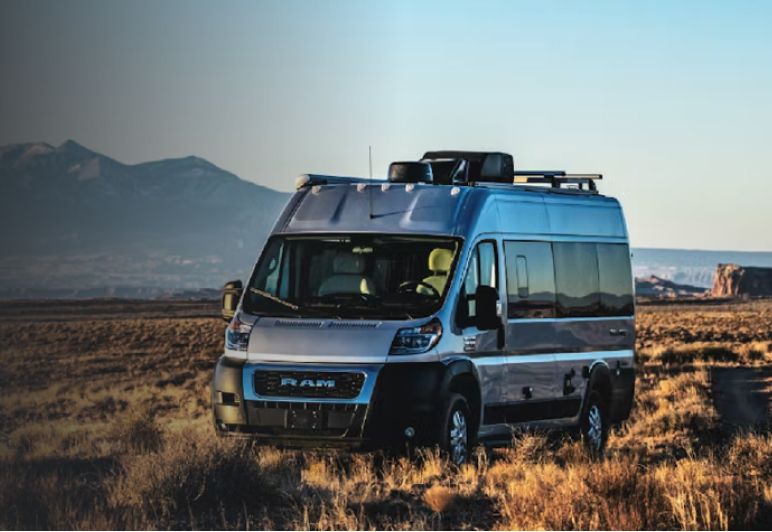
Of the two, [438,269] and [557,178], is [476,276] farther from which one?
[557,178]

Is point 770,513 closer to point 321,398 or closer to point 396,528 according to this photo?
point 396,528

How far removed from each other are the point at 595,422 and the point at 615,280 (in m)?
1.77

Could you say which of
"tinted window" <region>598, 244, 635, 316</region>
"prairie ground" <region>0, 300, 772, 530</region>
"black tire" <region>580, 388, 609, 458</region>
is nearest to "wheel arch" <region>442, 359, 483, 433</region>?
"prairie ground" <region>0, 300, 772, 530</region>

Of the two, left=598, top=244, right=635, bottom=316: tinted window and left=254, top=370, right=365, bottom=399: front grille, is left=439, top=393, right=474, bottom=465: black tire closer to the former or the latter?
left=254, top=370, right=365, bottom=399: front grille

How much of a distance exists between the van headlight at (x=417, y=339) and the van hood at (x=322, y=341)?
6 centimetres

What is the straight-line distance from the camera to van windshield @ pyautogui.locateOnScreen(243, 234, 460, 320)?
13.2m

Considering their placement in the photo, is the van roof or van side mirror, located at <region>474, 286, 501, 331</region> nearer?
van side mirror, located at <region>474, 286, 501, 331</region>

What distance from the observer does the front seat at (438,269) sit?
1337 centimetres

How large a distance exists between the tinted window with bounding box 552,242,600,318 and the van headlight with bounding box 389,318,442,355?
122 inches

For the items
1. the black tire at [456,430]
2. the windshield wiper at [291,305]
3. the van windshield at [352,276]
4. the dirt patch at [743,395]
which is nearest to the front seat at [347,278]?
the van windshield at [352,276]

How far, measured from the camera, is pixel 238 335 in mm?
13359

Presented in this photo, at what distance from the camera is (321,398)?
1280 centimetres

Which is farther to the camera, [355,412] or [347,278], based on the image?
[347,278]

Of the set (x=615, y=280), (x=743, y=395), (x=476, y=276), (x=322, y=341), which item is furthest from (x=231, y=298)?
(x=743, y=395)
